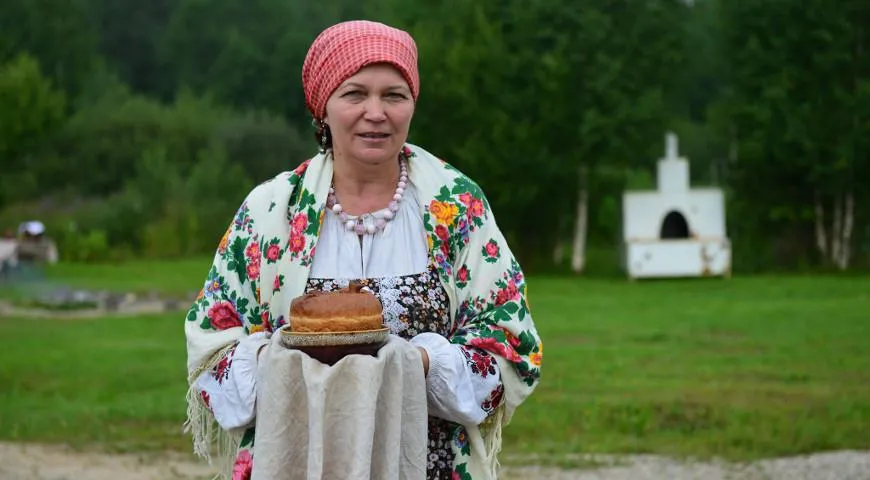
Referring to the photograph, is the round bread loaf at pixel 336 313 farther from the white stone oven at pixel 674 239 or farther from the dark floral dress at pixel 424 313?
the white stone oven at pixel 674 239

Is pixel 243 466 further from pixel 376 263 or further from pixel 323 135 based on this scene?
pixel 323 135

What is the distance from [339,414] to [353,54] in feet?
2.35

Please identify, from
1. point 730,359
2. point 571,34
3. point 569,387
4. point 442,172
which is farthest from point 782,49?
point 442,172

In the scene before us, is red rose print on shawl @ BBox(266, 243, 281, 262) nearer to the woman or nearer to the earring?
the woman

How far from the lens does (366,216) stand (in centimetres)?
300

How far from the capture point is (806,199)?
992 inches

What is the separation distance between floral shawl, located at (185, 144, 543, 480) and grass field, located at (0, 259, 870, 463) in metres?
5.86

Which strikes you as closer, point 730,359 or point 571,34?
point 730,359

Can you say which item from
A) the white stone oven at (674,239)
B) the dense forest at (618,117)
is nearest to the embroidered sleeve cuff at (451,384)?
the white stone oven at (674,239)

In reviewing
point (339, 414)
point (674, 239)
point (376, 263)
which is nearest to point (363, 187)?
point (376, 263)

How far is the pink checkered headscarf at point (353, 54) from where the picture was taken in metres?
2.86

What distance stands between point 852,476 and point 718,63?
18653 mm

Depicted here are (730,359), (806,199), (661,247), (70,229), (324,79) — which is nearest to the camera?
(324,79)

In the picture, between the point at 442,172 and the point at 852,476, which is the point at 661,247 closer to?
the point at 852,476
